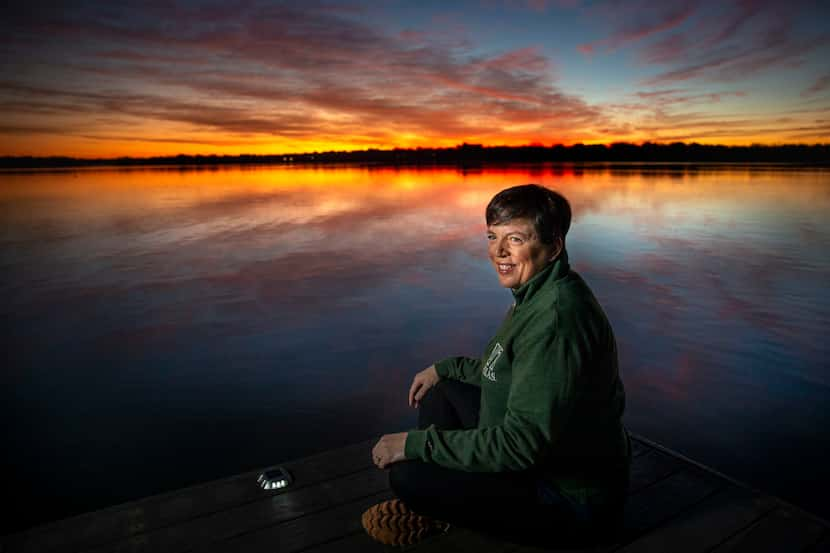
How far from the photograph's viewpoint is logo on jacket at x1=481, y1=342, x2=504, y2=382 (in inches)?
94.3

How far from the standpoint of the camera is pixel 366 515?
2947mm

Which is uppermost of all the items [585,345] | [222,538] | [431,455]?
[585,345]

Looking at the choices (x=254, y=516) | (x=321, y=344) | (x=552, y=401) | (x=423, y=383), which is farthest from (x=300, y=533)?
(x=321, y=344)

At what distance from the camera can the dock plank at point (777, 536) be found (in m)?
2.76

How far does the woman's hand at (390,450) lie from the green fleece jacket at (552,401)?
0.15 ft

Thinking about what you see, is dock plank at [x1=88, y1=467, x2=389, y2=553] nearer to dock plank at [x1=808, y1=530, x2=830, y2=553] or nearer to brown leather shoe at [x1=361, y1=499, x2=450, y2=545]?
brown leather shoe at [x1=361, y1=499, x2=450, y2=545]

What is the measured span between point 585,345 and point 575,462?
576 millimetres

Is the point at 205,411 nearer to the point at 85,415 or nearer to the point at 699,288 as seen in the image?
the point at 85,415

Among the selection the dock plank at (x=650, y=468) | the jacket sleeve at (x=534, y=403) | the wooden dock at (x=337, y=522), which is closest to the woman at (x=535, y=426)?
the jacket sleeve at (x=534, y=403)

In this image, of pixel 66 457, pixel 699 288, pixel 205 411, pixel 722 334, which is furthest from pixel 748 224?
pixel 66 457

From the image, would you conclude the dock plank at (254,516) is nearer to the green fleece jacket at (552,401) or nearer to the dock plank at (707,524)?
the green fleece jacket at (552,401)

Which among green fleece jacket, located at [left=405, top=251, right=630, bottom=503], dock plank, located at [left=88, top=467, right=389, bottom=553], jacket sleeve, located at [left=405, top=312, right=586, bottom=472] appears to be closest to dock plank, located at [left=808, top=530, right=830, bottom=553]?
green fleece jacket, located at [left=405, top=251, right=630, bottom=503]

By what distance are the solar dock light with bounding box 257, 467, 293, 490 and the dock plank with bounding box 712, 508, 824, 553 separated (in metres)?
2.49

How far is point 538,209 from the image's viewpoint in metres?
2.32
